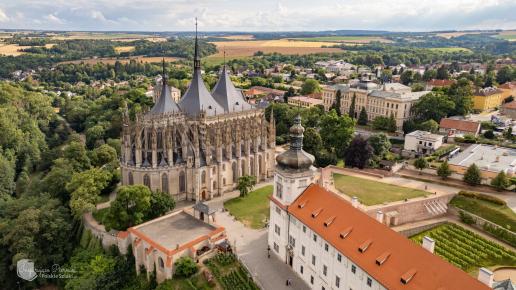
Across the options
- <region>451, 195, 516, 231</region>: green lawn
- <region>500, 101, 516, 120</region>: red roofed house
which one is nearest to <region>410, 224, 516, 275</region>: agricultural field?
<region>451, 195, 516, 231</region>: green lawn

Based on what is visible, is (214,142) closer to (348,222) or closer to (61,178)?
(61,178)

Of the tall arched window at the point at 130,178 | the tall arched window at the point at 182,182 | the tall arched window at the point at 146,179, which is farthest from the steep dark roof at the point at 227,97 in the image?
the tall arched window at the point at 130,178

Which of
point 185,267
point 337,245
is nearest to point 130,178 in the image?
point 185,267

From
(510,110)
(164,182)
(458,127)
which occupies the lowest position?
(164,182)

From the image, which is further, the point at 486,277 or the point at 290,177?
the point at 290,177

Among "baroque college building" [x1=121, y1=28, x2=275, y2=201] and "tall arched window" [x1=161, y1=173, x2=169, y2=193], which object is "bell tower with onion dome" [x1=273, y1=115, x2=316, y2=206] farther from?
"tall arched window" [x1=161, y1=173, x2=169, y2=193]

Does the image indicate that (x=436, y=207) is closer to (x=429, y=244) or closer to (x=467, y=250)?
(x=467, y=250)
